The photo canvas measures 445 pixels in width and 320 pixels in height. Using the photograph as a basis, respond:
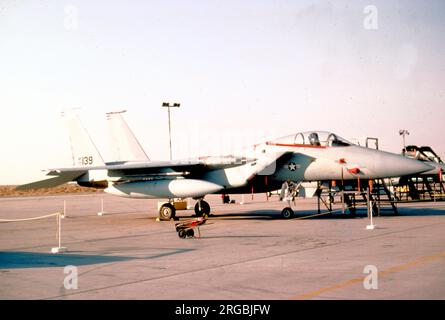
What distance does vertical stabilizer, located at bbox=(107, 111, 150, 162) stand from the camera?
69.6 feet

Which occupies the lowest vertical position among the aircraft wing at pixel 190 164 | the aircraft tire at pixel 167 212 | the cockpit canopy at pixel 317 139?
the aircraft tire at pixel 167 212

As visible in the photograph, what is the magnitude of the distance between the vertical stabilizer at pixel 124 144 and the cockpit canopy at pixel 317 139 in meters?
7.26

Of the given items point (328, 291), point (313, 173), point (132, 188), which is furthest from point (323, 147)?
point (328, 291)

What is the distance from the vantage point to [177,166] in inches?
693

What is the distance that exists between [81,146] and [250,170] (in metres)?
7.98

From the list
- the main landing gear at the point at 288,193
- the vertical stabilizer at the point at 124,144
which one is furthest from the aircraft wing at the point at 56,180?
the main landing gear at the point at 288,193

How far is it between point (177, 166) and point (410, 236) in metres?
8.87

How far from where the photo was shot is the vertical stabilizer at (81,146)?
20.9m

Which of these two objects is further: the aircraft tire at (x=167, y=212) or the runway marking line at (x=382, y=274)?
the aircraft tire at (x=167, y=212)

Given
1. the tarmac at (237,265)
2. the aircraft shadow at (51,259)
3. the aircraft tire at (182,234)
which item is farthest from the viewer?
the aircraft tire at (182,234)

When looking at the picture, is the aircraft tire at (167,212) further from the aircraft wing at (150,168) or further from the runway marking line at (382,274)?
the runway marking line at (382,274)

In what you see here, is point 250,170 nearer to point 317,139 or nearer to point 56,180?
point 317,139

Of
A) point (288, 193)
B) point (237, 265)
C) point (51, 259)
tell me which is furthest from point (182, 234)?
point (288, 193)
